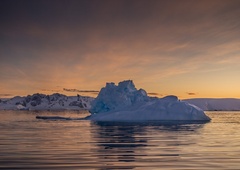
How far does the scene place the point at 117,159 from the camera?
48.9 ft

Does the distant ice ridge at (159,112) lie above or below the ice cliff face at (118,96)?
below

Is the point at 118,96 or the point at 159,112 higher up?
the point at 118,96

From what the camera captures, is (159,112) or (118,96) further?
(118,96)

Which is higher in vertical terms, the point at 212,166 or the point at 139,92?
the point at 139,92

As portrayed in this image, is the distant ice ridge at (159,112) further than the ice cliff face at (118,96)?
No

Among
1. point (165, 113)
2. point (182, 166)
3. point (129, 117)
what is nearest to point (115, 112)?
point (129, 117)

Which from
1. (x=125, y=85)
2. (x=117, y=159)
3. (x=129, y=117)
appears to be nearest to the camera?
(x=117, y=159)

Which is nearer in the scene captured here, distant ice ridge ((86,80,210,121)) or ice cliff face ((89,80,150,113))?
distant ice ridge ((86,80,210,121))

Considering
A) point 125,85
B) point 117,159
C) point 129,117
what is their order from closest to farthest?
point 117,159 → point 129,117 → point 125,85

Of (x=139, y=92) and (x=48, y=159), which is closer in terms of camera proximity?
(x=48, y=159)

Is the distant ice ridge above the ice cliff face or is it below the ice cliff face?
below

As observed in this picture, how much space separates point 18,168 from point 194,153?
29.0 ft

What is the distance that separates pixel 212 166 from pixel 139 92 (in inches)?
2255

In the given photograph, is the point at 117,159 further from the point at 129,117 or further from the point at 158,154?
the point at 129,117
